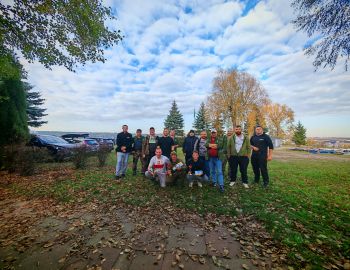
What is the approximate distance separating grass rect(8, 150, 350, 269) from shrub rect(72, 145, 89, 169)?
1558 millimetres

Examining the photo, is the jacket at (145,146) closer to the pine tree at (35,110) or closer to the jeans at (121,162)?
the jeans at (121,162)

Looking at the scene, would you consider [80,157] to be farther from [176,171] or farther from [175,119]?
[175,119]

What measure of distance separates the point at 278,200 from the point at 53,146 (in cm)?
1177

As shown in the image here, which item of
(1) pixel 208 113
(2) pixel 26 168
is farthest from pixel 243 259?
(1) pixel 208 113

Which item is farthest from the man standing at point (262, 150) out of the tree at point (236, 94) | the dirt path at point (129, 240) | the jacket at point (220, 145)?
the tree at point (236, 94)

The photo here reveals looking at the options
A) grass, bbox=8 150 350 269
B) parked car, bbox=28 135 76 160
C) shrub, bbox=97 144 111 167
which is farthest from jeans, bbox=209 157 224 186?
parked car, bbox=28 135 76 160

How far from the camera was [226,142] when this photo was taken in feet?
22.2

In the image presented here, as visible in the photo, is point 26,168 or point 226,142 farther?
point 26,168

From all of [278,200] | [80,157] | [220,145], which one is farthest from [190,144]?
[80,157]

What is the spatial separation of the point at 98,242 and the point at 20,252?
123 centimetres

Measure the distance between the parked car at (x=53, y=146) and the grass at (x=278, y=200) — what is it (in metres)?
2.85

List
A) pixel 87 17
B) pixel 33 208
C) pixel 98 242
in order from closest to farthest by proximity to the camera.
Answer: pixel 98 242
pixel 33 208
pixel 87 17

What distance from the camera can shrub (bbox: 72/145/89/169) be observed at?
9789mm

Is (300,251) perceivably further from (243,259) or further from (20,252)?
(20,252)
